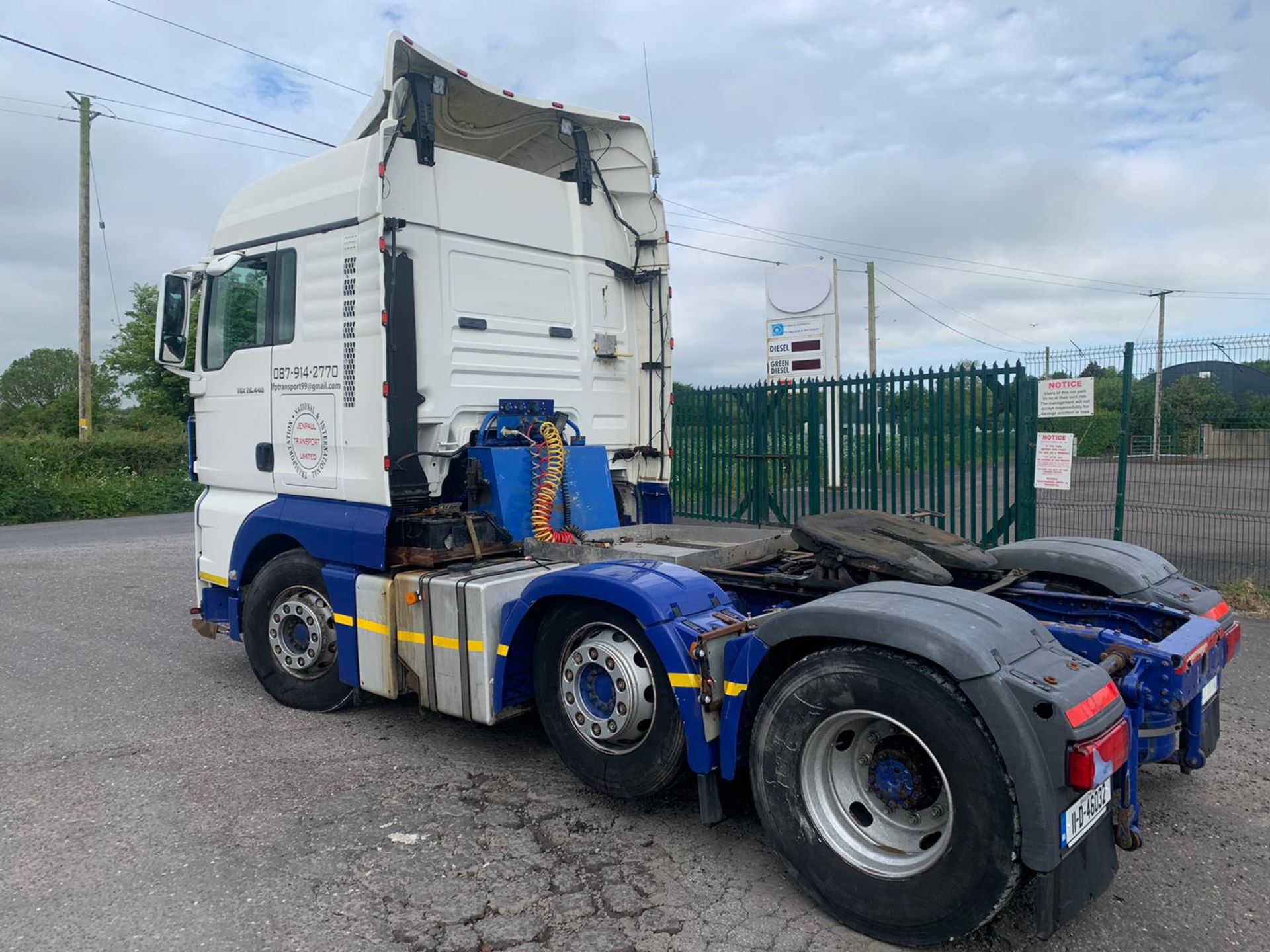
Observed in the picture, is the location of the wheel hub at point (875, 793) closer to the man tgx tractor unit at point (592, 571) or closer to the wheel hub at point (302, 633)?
the man tgx tractor unit at point (592, 571)

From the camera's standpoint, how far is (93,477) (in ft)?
70.8

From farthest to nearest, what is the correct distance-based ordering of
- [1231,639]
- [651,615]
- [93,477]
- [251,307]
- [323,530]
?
[93,477] < [251,307] < [323,530] < [1231,639] < [651,615]

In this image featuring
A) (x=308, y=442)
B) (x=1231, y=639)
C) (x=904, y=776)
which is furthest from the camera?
(x=308, y=442)

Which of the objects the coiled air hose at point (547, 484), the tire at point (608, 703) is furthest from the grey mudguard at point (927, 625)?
the coiled air hose at point (547, 484)

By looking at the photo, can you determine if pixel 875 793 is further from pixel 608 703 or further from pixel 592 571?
pixel 592 571

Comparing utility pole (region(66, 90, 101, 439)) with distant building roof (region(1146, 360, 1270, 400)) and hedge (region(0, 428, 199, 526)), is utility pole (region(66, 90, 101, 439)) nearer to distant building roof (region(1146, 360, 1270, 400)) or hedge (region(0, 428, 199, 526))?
hedge (region(0, 428, 199, 526))

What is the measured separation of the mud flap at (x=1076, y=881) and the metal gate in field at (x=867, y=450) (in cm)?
637

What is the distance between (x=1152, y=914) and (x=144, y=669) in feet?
21.4

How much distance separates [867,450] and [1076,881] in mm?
7770

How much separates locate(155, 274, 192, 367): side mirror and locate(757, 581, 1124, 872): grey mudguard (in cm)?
486

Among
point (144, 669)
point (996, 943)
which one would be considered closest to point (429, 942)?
point (996, 943)

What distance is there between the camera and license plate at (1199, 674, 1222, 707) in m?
3.61

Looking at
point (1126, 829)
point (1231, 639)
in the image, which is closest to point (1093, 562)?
point (1231, 639)

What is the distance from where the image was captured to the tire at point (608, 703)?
386cm
